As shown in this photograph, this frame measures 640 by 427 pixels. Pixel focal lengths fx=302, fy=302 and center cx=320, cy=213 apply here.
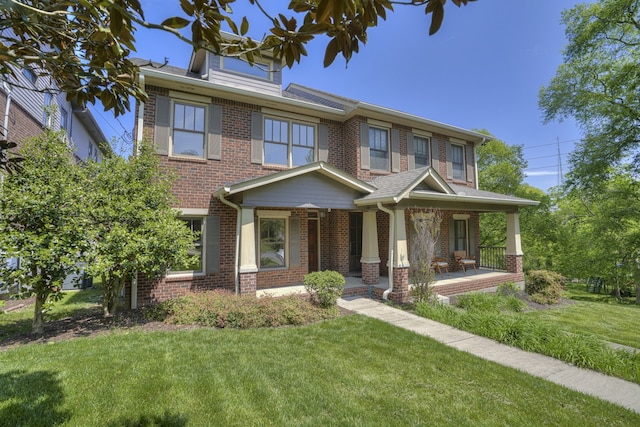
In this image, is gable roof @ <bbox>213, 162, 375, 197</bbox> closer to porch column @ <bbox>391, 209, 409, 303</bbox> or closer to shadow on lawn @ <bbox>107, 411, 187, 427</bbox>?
porch column @ <bbox>391, 209, 409, 303</bbox>

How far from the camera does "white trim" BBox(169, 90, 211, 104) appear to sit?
8.50m

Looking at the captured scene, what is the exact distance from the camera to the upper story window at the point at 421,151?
12.7 m

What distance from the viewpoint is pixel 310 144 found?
10.7 m

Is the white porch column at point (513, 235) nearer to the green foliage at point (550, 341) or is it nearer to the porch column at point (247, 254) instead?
the green foliage at point (550, 341)

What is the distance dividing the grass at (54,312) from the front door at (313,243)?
6.55 metres

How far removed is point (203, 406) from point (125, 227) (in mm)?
4314

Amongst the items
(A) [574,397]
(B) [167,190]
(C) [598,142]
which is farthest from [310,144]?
(C) [598,142]

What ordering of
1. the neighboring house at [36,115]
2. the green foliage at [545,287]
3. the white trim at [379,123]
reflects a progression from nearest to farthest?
the neighboring house at [36,115]
the green foliage at [545,287]
the white trim at [379,123]

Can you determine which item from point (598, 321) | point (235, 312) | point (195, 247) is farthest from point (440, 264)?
point (195, 247)

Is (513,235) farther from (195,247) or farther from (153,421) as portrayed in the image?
(153,421)

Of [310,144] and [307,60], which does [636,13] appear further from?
[307,60]

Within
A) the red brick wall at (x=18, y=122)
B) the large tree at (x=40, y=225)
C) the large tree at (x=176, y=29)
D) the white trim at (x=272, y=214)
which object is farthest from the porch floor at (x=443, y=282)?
the red brick wall at (x=18, y=122)

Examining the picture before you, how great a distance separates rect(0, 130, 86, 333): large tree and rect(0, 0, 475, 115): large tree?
3.92 m

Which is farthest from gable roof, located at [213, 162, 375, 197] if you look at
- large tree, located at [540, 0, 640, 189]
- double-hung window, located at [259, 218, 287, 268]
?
large tree, located at [540, 0, 640, 189]
